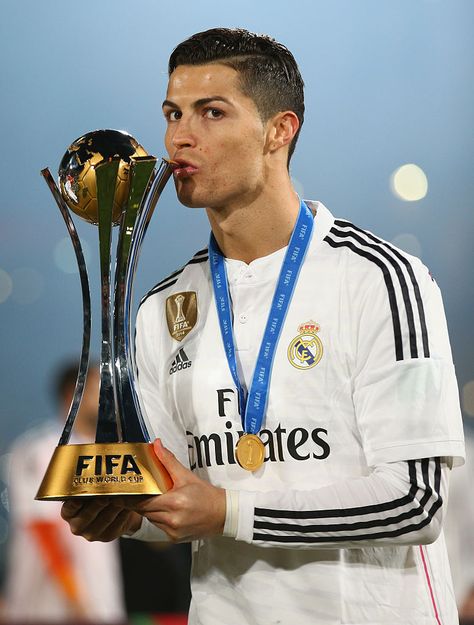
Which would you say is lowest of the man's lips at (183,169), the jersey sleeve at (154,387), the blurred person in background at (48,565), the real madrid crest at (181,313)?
the blurred person in background at (48,565)

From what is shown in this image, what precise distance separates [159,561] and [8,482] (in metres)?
0.54

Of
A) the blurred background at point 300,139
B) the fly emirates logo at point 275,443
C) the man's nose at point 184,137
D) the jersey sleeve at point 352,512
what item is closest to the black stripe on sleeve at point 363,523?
the jersey sleeve at point 352,512

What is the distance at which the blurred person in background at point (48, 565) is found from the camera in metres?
2.84

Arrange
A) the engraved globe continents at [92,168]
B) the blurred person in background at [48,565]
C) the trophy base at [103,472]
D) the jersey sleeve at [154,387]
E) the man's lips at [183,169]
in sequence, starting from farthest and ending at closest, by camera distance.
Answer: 1. the blurred person in background at [48,565]
2. the jersey sleeve at [154,387]
3. the man's lips at [183,169]
4. the engraved globe continents at [92,168]
5. the trophy base at [103,472]

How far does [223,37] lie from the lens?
146 centimetres

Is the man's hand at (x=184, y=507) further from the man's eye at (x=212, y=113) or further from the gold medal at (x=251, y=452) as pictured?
the man's eye at (x=212, y=113)

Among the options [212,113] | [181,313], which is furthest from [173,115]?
[181,313]

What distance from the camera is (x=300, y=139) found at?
3254 millimetres

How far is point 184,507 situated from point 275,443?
7.9 inches

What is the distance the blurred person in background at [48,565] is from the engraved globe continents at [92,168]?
1.56 metres

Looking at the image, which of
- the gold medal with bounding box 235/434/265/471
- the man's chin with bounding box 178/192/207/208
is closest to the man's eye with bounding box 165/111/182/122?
the man's chin with bounding box 178/192/207/208

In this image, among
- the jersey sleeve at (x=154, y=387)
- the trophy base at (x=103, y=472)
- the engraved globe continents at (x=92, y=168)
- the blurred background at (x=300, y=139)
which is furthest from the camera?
the blurred background at (x=300, y=139)

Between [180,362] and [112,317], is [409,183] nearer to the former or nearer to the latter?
[180,362]

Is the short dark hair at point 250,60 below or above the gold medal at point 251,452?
above
